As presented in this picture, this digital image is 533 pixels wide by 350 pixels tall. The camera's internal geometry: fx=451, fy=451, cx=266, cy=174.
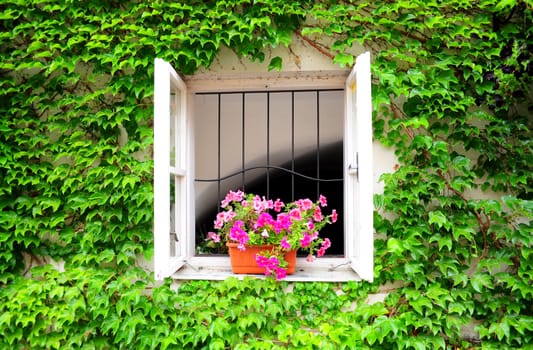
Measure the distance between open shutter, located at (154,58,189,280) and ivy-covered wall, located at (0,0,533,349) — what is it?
0.59 feet

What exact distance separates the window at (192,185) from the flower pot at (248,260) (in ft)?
0.27

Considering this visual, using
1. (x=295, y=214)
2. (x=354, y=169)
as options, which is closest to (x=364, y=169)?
(x=354, y=169)

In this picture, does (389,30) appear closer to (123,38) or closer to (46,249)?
(123,38)

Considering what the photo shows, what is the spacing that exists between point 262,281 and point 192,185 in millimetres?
864

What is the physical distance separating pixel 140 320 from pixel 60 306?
554mm

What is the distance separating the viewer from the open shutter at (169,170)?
2437 mm

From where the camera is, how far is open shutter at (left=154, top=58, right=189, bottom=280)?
2437mm

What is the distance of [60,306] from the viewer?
2.83 metres

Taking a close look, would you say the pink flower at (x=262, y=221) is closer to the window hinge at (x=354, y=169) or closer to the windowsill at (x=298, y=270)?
the windowsill at (x=298, y=270)

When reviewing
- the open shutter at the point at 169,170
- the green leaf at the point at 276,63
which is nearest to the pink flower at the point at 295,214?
the open shutter at the point at 169,170

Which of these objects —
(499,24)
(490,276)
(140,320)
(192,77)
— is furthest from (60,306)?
(499,24)

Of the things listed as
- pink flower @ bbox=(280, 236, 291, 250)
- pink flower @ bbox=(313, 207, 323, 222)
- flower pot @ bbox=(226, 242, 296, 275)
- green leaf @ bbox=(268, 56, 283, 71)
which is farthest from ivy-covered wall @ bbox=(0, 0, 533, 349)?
pink flower @ bbox=(313, 207, 323, 222)

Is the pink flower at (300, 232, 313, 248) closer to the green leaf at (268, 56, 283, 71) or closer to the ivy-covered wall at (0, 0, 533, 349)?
the ivy-covered wall at (0, 0, 533, 349)

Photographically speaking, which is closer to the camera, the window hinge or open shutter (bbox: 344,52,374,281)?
open shutter (bbox: 344,52,374,281)
